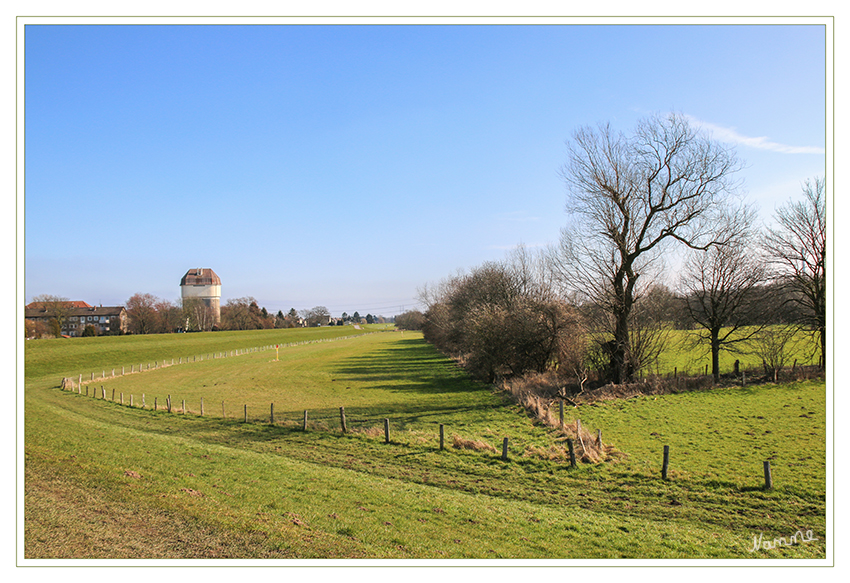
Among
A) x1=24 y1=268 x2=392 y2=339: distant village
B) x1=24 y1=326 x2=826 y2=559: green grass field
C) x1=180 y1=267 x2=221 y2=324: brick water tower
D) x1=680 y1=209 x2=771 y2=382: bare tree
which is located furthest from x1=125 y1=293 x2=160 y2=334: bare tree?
x1=680 y1=209 x2=771 y2=382: bare tree

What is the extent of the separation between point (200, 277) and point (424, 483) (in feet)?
445

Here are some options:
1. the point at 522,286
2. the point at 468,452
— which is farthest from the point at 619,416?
the point at 522,286

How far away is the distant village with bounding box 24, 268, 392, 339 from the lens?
7712 cm

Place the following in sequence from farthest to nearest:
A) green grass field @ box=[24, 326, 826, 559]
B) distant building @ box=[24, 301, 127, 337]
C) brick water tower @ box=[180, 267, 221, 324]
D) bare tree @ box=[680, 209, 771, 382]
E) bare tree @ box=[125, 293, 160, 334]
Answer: brick water tower @ box=[180, 267, 221, 324], bare tree @ box=[125, 293, 160, 334], distant building @ box=[24, 301, 127, 337], bare tree @ box=[680, 209, 771, 382], green grass field @ box=[24, 326, 826, 559]

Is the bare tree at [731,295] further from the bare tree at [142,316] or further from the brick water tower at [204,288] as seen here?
the brick water tower at [204,288]

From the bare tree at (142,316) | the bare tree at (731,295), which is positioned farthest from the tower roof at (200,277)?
the bare tree at (731,295)

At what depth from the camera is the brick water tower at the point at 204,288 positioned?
123294 millimetres

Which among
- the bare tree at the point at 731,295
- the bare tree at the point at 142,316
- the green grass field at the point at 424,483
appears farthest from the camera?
the bare tree at the point at 142,316

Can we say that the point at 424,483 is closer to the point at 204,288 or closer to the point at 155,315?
the point at 155,315

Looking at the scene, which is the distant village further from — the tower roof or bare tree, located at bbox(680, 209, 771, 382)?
bare tree, located at bbox(680, 209, 771, 382)

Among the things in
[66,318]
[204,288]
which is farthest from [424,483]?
[204,288]
